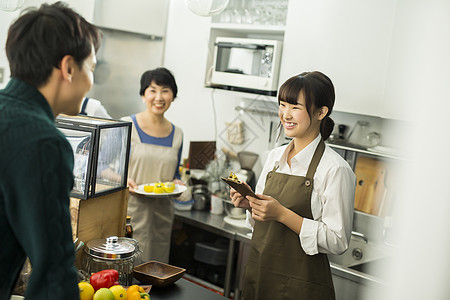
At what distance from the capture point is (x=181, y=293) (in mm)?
1812

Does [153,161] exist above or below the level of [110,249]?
above

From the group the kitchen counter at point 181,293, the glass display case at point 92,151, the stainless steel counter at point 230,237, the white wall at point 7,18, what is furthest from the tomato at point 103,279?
the white wall at point 7,18

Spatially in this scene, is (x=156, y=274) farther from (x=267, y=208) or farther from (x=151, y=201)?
(x=151, y=201)

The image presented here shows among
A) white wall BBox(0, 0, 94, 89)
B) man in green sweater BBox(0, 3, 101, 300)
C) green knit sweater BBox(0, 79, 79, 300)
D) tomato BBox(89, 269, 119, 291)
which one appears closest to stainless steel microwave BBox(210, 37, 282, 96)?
white wall BBox(0, 0, 94, 89)

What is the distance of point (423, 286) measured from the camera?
78 centimetres

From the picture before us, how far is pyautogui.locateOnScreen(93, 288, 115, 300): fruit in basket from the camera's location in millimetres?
1500

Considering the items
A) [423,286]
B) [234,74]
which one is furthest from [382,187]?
[423,286]

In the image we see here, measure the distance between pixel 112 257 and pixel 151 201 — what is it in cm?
129

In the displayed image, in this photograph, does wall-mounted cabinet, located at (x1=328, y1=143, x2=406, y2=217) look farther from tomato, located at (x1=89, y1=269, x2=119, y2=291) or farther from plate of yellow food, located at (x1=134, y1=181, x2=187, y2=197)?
tomato, located at (x1=89, y1=269, x2=119, y2=291)

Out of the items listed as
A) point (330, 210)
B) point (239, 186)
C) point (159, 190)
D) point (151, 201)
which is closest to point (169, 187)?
point (159, 190)

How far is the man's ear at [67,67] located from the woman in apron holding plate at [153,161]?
1888 millimetres

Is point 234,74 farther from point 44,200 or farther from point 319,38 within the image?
point 44,200

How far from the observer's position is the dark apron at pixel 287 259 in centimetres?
203

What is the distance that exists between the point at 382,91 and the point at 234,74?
1.07 meters
